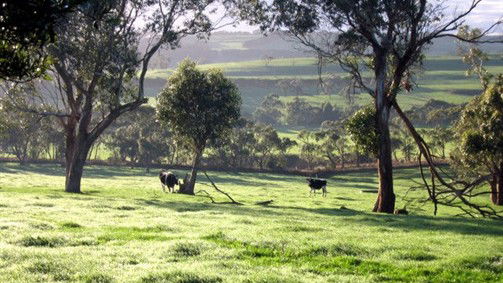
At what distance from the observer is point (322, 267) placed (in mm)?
14109

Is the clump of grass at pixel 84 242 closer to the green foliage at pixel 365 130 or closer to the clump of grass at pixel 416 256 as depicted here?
the clump of grass at pixel 416 256

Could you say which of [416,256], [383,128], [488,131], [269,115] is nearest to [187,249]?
[416,256]

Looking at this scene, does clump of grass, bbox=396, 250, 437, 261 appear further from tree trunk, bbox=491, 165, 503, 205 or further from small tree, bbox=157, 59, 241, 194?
tree trunk, bbox=491, 165, 503, 205

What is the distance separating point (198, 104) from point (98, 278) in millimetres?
36481

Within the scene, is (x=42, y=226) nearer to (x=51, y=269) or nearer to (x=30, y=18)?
(x=51, y=269)

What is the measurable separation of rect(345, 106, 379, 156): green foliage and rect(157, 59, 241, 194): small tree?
14.8 meters

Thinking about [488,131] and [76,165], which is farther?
[488,131]

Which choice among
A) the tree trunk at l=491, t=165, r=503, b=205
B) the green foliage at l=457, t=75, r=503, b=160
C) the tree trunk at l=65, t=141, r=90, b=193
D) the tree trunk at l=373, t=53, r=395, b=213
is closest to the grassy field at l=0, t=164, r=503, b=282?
the tree trunk at l=373, t=53, r=395, b=213

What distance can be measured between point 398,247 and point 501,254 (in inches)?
120

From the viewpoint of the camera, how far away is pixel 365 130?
35531mm

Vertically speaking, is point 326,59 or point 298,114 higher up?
point 298,114

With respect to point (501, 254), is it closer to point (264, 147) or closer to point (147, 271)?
point (147, 271)

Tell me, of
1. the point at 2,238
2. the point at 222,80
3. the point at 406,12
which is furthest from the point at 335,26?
the point at 2,238

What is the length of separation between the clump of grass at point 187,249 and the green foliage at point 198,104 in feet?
104
